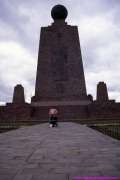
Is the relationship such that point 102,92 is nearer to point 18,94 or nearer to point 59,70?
point 59,70

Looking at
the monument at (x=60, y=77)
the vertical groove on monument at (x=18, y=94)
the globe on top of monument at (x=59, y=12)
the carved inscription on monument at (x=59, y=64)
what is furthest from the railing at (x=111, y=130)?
the globe on top of monument at (x=59, y=12)

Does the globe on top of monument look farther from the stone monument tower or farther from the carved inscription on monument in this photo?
the carved inscription on monument

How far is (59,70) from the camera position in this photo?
1421 inches

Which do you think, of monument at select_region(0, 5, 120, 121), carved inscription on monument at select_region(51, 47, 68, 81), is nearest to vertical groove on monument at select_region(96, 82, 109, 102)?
monument at select_region(0, 5, 120, 121)

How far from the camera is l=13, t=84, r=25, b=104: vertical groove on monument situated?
35.9 m

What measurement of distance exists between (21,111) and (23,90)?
7.84 meters

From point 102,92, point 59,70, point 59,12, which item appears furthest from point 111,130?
point 59,12

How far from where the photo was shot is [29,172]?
390 centimetres

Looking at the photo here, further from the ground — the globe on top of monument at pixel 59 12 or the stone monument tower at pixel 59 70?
the globe on top of monument at pixel 59 12

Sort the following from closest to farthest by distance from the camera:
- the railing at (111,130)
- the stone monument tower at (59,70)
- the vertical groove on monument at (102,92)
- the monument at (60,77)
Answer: the railing at (111,130) < the monument at (60,77) < the stone monument tower at (59,70) < the vertical groove on monument at (102,92)

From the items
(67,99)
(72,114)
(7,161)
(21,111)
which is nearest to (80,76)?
(67,99)

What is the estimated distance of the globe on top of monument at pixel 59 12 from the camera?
3966 cm

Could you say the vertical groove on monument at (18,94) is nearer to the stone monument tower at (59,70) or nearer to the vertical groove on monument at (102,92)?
the stone monument tower at (59,70)

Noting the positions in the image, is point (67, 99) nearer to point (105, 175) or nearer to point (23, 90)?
point (23, 90)
